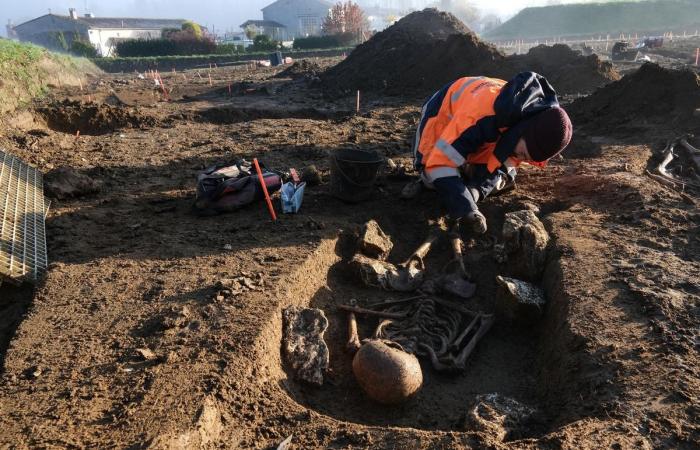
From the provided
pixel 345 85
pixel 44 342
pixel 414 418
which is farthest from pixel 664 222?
pixel 345 85

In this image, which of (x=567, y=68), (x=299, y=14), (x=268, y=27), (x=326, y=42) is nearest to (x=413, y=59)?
(x=567, y=68)

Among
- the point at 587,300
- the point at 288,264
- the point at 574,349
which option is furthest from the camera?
the point at 288,264

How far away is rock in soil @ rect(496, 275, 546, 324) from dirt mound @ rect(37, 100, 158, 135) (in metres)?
7.93

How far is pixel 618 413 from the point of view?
229 cm

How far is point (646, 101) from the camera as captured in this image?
25.7ft

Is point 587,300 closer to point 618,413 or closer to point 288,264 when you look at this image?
point 618,413

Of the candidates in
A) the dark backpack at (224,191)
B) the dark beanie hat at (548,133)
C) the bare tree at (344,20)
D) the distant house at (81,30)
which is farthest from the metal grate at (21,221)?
the distant house at (81,30)

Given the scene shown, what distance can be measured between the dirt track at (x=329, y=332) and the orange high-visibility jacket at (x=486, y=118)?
88 cm

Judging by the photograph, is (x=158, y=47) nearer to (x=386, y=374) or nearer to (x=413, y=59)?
(x=413, y=59)

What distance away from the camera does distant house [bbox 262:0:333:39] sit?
77.8 meters

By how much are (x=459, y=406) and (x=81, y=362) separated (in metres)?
2.31

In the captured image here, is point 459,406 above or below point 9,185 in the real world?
below

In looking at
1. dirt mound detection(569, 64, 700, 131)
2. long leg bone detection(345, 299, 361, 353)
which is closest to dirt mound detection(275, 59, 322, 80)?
dirt mound detection(569, 64, 700, 131)

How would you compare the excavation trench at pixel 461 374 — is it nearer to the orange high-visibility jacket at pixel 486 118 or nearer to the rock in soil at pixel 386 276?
the rock in soil at pixel 386 276
